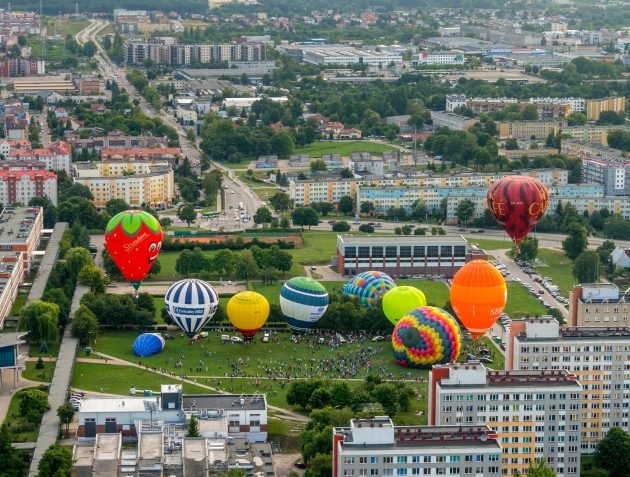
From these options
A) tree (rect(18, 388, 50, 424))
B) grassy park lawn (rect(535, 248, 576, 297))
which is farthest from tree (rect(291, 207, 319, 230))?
tree (rect(18, 388, 50, 424))

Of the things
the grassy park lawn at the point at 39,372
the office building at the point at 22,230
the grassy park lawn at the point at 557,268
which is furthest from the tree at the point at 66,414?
the grassy park lawn at the point at 557,268

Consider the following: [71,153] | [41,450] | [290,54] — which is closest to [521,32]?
[290,54]

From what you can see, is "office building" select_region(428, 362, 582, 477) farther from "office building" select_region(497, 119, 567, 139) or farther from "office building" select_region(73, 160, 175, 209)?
"office building" select_region(497, 119, 567, 139)

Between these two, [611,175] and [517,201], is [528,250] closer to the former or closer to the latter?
[517,201]

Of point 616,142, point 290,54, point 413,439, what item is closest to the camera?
point 413,439

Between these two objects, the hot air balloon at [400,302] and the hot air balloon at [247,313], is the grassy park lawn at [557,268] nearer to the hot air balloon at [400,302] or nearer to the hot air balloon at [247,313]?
the hot air balloon at [400,302]

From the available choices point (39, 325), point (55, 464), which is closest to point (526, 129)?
point (39, 325)

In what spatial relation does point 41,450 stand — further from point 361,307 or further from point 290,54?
point 290,54
